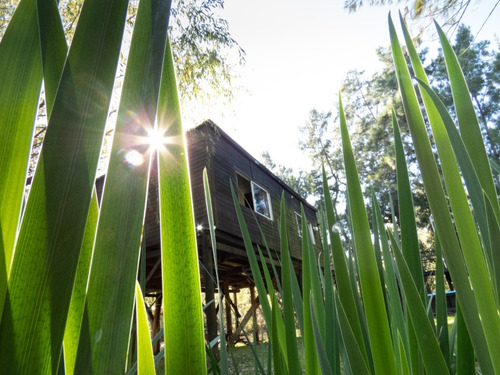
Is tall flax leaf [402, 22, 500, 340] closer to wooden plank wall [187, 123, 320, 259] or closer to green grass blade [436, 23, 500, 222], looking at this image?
green grass blade [436, 23, 500, 222]

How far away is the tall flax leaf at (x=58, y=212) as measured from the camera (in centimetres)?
18

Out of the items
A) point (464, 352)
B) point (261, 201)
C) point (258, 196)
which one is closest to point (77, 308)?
point (464, 352)

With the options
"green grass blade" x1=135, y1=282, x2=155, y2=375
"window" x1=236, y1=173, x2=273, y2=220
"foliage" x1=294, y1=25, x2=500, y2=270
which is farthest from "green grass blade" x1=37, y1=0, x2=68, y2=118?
"foliage" x1=294, y1=25, x2=500, y2=270

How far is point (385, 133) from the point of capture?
19219 millimetres

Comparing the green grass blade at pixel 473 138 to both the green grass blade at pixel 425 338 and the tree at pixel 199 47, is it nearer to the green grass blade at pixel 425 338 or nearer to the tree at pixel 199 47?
the green grass blade at pixel 425 338

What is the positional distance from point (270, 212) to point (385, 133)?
38.1ft

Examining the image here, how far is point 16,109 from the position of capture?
A: 0.25 meters

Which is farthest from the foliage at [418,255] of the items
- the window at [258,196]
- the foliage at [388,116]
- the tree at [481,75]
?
the tree at [481,75]

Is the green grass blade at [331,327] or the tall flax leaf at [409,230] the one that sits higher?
the tall flax leaf at [409,230]

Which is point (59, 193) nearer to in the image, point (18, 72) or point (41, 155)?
point (41, 155)

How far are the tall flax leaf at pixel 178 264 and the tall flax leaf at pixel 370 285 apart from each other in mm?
189

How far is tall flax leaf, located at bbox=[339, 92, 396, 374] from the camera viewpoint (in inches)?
13.7

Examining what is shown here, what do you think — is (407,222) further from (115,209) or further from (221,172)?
(221,172)

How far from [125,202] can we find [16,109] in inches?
5.2
